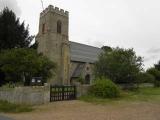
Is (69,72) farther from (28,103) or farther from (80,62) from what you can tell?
(28,103)

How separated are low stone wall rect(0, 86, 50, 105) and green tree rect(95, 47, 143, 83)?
14.3 meters

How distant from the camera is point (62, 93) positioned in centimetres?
2384

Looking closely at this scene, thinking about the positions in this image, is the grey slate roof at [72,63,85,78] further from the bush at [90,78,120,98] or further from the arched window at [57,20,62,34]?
the bush at [90,78,120,98]

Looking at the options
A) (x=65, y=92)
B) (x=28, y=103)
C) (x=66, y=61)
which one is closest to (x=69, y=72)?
(x=66, y=61)

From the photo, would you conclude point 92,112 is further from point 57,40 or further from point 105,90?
point 57,40

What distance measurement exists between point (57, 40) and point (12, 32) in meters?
21.1

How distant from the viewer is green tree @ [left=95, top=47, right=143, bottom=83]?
34.3 metres

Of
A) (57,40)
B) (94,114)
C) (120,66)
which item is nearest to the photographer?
(94,114)

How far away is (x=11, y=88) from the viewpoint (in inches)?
859

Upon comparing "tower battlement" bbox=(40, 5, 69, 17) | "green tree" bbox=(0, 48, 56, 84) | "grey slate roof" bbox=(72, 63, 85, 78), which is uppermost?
"tower battlement" bbox=(40, 5, 69, 17)

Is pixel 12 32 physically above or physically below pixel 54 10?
below

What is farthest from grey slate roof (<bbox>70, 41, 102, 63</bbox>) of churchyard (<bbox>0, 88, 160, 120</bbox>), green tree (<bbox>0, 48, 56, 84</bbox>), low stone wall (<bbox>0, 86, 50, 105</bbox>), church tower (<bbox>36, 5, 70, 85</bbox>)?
low stone wall (<bbox>0, 86, 50, 105</bbox>)

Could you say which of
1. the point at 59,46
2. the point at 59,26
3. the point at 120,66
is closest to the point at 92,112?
the point at 120,66

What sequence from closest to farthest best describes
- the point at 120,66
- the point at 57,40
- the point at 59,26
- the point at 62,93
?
the point at 62,93 < the point at 120,66 < the point at 57,40 < the point at 59,26
